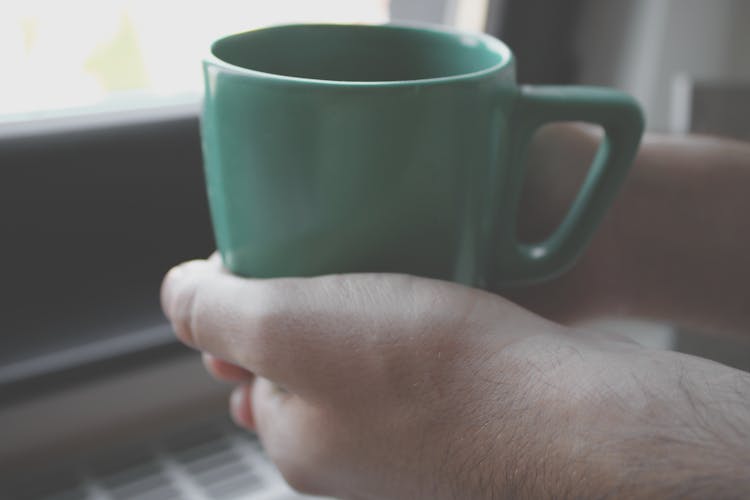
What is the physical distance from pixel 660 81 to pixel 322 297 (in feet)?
1.88

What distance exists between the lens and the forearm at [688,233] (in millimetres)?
588

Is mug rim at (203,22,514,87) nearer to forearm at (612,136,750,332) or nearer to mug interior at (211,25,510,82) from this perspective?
mug interior at (211,25,510,82)

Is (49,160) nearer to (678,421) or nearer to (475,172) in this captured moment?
(475,172)

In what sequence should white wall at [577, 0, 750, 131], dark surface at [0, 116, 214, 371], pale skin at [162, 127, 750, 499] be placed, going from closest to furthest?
pale skin at [162, 127, 750, 499]
dark surface at [0, 116, 214, 371]
white wall at [577, 0, 750, 131]

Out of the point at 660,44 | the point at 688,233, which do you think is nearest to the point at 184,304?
the point at 688,233

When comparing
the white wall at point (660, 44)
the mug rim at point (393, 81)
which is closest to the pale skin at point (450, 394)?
the mug rim at point (393, 81)

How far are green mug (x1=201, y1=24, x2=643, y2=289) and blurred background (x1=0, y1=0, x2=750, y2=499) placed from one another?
0.20 metres

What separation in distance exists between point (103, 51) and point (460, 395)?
42 cm

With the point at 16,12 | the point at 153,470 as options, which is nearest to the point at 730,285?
the point at 153,470

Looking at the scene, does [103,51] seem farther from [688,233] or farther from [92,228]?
[688,233]

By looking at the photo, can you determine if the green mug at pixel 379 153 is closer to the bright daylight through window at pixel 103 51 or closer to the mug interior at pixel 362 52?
the mug interior at pixel 362 52

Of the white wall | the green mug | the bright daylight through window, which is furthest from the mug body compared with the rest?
the white wall

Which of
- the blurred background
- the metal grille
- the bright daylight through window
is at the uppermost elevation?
the bright daylight through window

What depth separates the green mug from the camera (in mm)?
356
